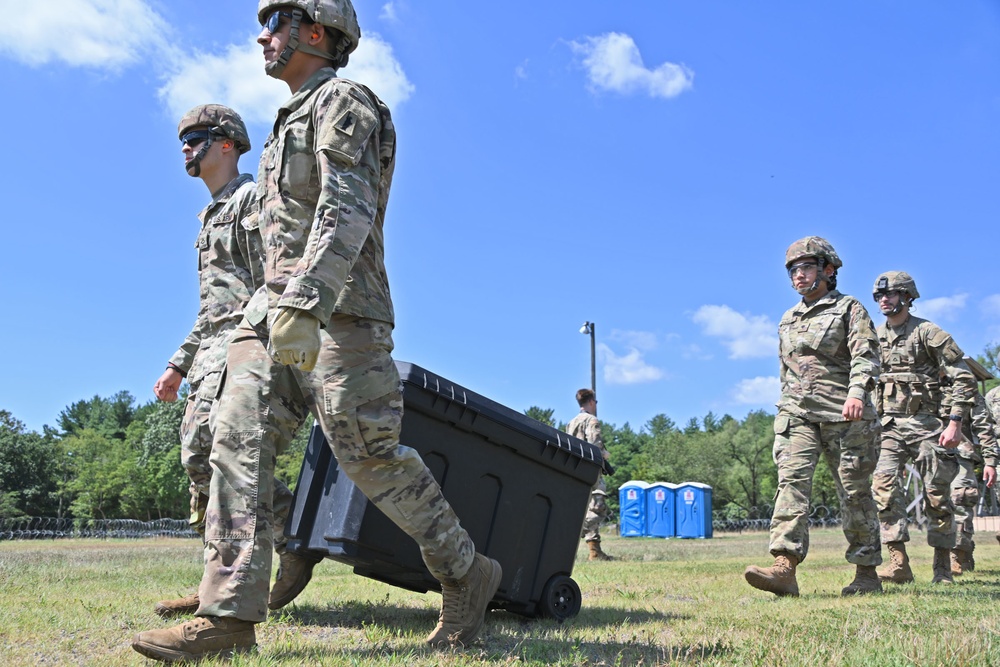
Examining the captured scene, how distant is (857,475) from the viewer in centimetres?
692

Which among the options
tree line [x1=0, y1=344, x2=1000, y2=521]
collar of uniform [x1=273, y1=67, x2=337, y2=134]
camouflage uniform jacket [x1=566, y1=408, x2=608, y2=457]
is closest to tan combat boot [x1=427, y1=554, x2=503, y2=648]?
collar of uniform [x1=273, y1=67, x2=337, y2=134]

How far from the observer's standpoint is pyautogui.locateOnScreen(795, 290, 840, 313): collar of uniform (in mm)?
7152

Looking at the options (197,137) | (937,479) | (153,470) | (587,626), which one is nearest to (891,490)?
(937,479)

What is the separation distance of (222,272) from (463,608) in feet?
7.86

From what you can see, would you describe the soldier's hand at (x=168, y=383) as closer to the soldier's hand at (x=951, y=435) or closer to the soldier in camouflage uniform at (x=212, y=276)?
the soldier in camouflage uniform at (x=212, y=276)

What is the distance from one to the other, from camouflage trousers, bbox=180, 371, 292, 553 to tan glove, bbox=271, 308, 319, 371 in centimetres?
165

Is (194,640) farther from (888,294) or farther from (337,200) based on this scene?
(888,294)

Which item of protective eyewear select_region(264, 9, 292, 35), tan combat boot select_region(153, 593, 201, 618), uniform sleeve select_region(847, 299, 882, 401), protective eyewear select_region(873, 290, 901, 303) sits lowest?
tan combat boot select_region(153, 593, 201, 618)

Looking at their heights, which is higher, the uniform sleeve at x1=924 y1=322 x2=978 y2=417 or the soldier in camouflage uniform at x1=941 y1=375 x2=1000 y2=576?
the uniform sleeve at x1=924 y1=322 x2=978 y2=417

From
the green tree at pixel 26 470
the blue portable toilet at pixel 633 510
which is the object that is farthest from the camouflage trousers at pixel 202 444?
the green tree at pixel 26 470

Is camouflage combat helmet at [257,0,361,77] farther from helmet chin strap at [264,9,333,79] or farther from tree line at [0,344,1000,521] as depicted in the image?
tree line at [0,344,1000,521]

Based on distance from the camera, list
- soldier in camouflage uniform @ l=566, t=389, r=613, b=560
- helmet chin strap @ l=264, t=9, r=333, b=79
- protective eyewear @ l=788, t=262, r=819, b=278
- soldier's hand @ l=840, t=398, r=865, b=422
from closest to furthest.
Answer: helmet chin strap @ l=264, t=9, r=333, b=79
soldier's hand @ l=840, t=398, r=865, b=422
protective eyewear @ l=788, t=262, r=819, b=278
soldier in camouflage uniform @ l=566, t=389, r=613, b=560

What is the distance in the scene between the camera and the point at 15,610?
4918 mm

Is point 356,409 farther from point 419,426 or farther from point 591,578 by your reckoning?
point 591,578
